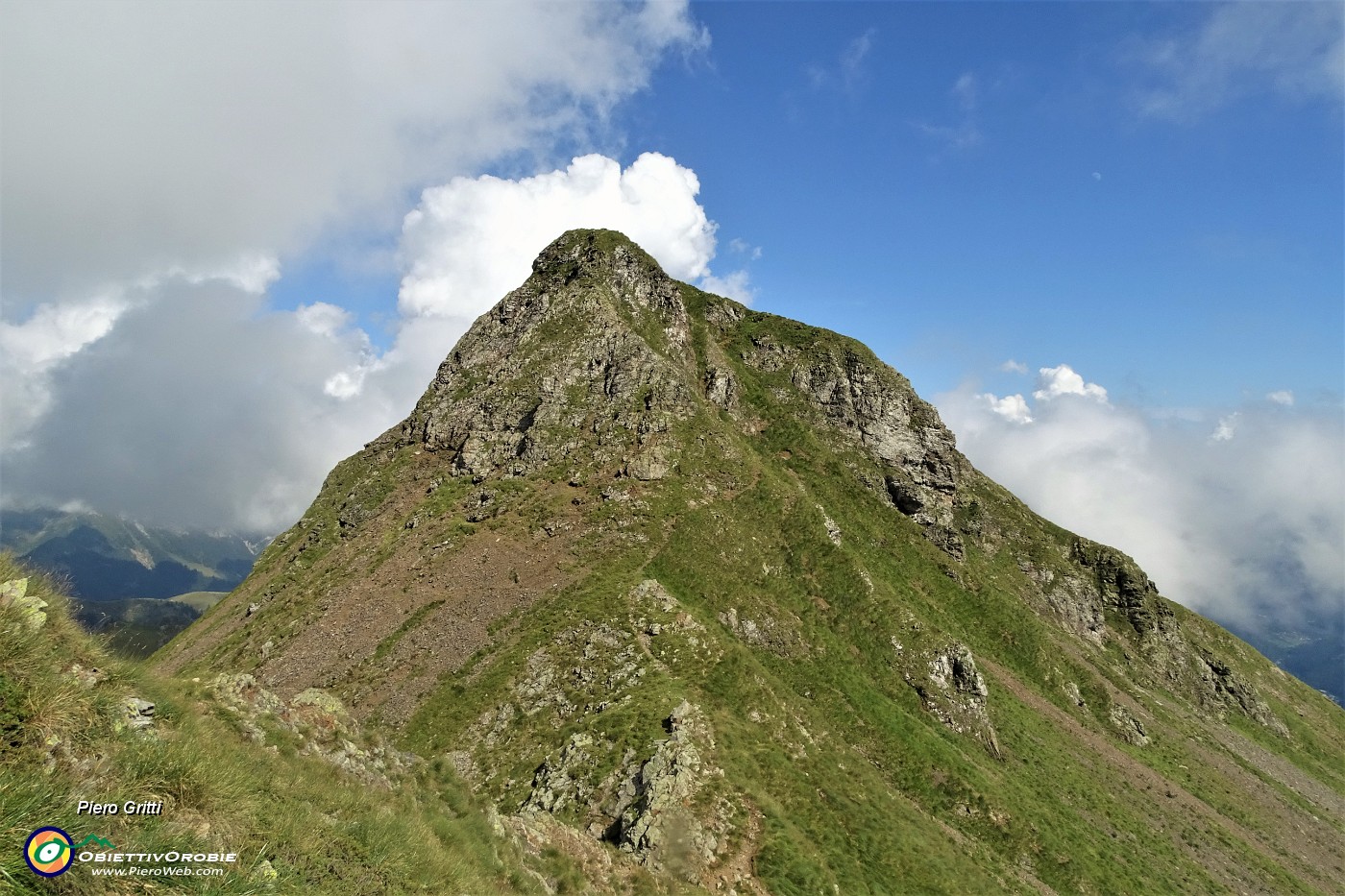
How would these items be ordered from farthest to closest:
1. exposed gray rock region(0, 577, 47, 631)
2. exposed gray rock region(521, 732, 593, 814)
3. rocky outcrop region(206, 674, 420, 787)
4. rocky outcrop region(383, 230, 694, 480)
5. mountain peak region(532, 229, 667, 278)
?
mountain peak region(532, 229, 667, 278) → rocky outcrop region(383, 230, 694, 480) → exposed gray rock region(521, 732, 593, 814) → rocky outcrop region(206, 674, 420, 787) → exposed gray rock region(0, 577, 47, 631)

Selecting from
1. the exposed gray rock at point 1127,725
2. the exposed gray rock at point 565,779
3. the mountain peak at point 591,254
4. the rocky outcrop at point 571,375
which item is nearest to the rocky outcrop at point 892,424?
the rocky outcrop at point 571,375

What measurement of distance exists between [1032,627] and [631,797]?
78.0 metres

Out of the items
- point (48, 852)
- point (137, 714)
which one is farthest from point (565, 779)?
point (48, 852)

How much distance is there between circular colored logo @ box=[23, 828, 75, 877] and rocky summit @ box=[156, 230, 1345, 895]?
14.8m

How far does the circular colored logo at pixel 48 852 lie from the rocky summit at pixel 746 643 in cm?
1478

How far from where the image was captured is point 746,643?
59844 mm

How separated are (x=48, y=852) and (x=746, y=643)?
57830 mm

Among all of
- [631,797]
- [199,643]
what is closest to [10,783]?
[631,797]

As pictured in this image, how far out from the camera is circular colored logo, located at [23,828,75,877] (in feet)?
20.9

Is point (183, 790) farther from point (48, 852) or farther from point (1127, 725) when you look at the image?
point (1127, 725)

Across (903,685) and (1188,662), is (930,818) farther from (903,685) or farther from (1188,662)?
(1188,662)

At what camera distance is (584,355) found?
9512 centimetres

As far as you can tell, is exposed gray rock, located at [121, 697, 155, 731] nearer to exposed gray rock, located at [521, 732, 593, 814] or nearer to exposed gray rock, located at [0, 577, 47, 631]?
exposed gray rock, located at [0, 577, 47, 631]

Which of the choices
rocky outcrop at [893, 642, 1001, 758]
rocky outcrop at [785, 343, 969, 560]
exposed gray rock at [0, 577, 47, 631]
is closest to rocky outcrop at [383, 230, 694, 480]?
rocky outcrop at [785, 343, 969, 560]
